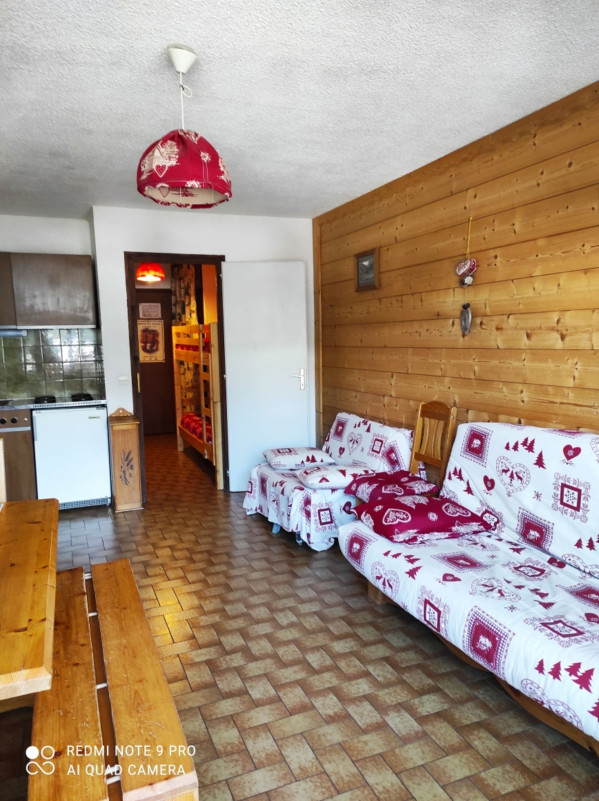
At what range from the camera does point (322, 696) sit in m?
2.09

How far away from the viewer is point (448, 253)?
330 cm

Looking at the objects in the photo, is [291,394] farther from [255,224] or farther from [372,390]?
[255,224]

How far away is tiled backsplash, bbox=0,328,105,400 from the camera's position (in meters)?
4.75

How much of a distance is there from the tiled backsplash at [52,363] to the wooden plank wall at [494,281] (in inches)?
96.7

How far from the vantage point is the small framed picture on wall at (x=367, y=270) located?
4020 mm

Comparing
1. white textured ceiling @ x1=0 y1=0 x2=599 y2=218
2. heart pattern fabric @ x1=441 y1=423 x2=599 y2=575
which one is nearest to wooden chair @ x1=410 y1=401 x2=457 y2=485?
heart pattern fabric @ x1=441 y1=423 x2=599 y2=575

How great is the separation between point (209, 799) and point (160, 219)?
4.15m

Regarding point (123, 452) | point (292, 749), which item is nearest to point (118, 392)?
point (123, 452)

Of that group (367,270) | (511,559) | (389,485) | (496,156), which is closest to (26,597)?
(511,559)

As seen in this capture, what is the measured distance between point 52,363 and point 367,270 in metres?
2.92

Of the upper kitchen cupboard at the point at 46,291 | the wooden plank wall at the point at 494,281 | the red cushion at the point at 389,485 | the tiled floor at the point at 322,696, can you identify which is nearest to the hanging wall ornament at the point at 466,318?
the wooden plank wall at the point at 494,281

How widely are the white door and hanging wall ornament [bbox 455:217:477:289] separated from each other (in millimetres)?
1995

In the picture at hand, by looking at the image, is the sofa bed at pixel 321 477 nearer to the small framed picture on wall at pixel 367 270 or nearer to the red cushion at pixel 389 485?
the red cushion at pixel 389 485

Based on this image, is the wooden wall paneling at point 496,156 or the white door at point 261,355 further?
the white door at point 261,355
